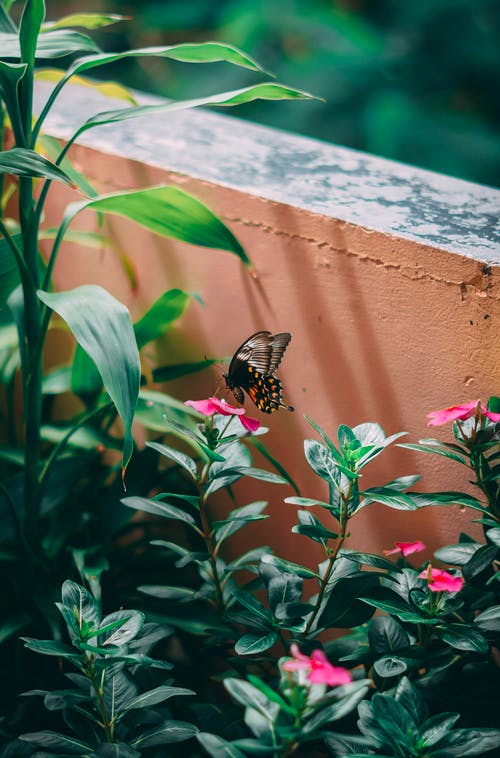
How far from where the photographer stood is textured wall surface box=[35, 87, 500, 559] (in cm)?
89

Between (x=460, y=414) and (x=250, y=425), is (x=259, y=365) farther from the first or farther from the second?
(x=460, y=414)

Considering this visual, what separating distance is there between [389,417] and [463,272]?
22cm

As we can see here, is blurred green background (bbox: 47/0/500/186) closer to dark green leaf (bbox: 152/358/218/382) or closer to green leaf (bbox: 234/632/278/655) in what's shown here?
dark green leaf (bbox: 152/358/218/382)

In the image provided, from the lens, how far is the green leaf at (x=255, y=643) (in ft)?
2.39

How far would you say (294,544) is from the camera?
112cm

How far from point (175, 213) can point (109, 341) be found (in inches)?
8.6

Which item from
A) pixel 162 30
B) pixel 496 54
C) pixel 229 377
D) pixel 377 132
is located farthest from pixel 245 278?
pixel 162 30

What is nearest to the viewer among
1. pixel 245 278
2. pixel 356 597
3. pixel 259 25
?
pixel 356 597

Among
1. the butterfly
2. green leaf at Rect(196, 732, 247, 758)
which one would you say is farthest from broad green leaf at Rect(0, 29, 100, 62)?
green leaf at Rect(196, 732, 247, 758)

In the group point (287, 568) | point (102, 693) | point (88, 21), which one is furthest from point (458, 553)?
point (88, 21)

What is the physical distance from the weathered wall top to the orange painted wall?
0.09 feet

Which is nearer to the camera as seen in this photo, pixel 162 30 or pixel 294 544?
pixel 294 544

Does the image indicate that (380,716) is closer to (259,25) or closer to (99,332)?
(99,332)

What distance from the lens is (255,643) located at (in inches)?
29.2
